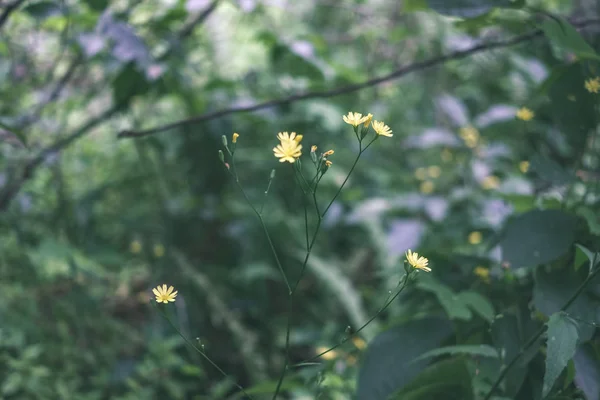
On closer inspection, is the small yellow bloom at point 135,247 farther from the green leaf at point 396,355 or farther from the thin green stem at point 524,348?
the thin green stem at point 524,348

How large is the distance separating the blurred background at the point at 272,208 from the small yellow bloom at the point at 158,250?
2 centimetres

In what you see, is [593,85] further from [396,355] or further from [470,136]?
[470,136]

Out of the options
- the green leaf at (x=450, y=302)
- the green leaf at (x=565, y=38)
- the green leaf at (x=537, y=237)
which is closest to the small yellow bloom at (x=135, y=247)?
the green leaf at (x=450, y=302)

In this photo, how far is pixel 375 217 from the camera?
227 centimetres

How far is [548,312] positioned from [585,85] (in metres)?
0.48

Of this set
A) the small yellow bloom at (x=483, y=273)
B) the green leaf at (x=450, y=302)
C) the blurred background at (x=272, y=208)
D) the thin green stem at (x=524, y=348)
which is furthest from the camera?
the small yellow bloom at (x=483, y=273)

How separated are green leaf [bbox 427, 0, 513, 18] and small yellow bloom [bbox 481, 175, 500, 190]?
3.75 feet

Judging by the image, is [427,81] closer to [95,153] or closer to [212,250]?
[212,250]

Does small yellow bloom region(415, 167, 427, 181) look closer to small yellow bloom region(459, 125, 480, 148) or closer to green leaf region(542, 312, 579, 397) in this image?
small yellow bloom region(459, 125, 480, 148)

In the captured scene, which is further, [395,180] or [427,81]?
[427,81]

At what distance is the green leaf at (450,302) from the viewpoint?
1.06 m

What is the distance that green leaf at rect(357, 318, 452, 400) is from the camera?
1155mm

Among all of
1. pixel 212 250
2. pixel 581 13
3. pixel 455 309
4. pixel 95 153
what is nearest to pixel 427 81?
pixel 581 13

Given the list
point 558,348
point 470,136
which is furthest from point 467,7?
point 470,136
